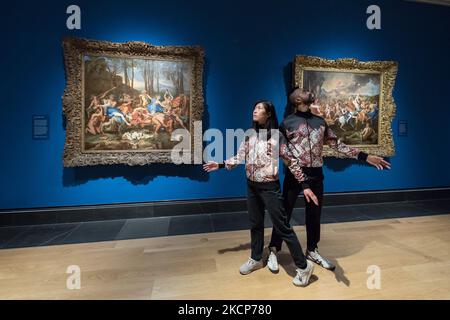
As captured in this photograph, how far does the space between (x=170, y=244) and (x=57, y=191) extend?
2.19 meters

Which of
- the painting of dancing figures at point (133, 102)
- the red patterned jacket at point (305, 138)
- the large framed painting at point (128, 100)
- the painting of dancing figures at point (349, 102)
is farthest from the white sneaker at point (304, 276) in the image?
the painting of dancing figures at point (349, 102)

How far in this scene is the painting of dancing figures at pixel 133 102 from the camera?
4.02m

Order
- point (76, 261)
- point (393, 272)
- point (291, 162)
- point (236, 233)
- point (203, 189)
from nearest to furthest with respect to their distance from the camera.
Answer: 1. point (291, 162)
2. point (393, 272)
3. point (76, 261)
4. point (236, 233)
5. point (203, 189)

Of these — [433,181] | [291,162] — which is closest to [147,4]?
[291,162]

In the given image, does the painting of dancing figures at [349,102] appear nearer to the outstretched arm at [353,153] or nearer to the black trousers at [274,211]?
the outstretched arm at [353,153]

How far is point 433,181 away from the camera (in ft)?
17.8

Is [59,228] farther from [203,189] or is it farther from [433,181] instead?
[433,181]

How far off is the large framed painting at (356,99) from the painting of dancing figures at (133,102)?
7.47 feet

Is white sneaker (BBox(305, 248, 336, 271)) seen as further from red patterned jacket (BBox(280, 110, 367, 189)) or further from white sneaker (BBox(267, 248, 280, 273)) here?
red patterned jacket (BBox(280, 110, 367, 189))

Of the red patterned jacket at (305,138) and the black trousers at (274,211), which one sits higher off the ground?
the red patterned jacket at (305,138)

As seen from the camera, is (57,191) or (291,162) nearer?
(291,162)

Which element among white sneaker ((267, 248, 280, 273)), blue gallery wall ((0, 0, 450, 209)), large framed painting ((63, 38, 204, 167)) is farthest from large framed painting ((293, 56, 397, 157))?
white sneaker ((267, 248, 280, 273))

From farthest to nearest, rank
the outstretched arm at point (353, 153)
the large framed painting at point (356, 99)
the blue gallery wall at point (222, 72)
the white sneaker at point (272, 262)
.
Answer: the large framed painting at point (356, 99), the blue gallery wall at point (222, 72), the white sneaker at point (272, 262), the outstretched arm at point (353, 153)

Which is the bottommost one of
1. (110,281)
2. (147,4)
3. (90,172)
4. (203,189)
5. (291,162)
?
(110,281)
